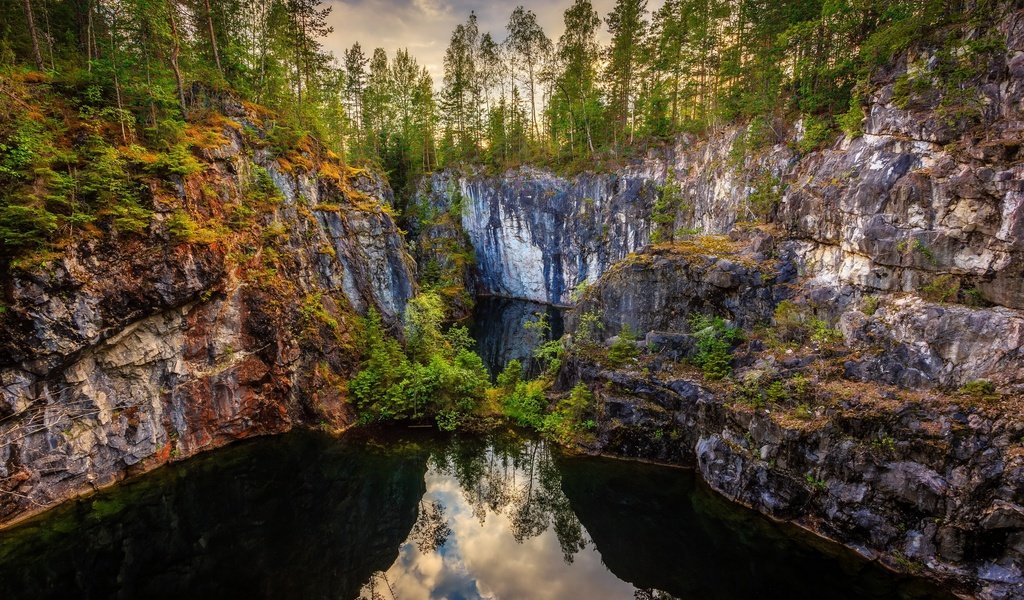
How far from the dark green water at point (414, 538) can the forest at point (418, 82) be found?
7884 mm

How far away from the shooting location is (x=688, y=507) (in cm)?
1259

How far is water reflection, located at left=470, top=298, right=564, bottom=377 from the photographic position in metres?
28.5

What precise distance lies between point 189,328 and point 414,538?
10350mm

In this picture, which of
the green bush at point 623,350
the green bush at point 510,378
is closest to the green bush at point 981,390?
the green bush at point 623,350

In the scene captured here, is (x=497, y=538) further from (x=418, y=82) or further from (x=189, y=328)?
(x=418, y=82)

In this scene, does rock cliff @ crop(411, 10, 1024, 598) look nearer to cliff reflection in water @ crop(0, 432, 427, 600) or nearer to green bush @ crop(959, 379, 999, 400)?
green bush @ crop(959, 379, 999, 400)

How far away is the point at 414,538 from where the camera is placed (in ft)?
39.8

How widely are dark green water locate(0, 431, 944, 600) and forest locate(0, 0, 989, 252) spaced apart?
7.88 meters

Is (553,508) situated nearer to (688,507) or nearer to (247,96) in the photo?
(688,507)

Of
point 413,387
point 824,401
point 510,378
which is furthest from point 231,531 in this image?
point 824,401

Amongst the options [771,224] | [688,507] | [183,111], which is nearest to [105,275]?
[183,111]

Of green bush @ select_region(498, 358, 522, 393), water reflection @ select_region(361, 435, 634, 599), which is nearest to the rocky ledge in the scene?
green bush @ select_region(498, 358, 522, 393)

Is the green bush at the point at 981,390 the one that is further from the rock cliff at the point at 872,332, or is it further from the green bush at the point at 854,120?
the green bush at the point at 854,120

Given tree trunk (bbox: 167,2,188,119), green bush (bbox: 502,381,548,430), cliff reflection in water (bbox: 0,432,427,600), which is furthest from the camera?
green bush (bbox: 502,381,548,430)
